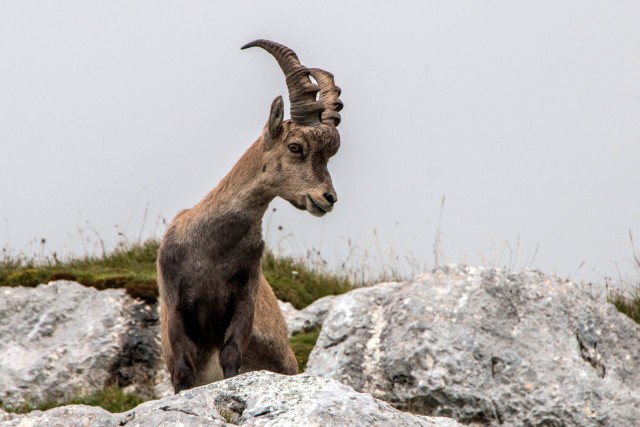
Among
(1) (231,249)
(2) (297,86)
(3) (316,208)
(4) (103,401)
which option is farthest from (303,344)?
(2) (297,86)

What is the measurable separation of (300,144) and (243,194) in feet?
2.07

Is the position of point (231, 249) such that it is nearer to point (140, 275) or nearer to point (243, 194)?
point (243, 194)

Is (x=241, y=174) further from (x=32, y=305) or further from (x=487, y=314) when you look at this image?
(x=32, y=305)

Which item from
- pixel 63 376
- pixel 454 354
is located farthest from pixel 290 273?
pixel 454 354

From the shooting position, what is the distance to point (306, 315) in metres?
13.3

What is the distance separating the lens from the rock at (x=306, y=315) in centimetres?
1308

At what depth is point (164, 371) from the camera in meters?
11.9

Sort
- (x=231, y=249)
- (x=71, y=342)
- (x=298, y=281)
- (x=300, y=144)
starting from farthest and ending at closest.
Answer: (x=298, y=281) → (x=71, y=342) → (x=231, y=249) → (x=300, y=144)

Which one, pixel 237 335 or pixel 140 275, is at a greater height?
pixel 237 335

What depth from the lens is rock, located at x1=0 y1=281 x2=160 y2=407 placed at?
11516mm

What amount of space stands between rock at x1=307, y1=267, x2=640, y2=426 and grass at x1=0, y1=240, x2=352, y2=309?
317cm

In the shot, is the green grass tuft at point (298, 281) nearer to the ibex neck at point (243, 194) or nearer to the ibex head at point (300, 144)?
the ibex neck at point (243, 194)

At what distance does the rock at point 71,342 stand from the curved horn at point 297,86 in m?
4.38

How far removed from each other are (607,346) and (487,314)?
50.2 inches
